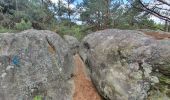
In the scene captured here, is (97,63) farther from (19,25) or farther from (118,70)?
(19,25)

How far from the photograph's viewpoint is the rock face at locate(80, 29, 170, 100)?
439cm

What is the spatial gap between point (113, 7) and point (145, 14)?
1356 millimetres

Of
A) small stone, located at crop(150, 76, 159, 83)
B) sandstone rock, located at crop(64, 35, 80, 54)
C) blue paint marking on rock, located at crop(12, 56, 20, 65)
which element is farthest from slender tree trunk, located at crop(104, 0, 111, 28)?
small stone, located at crop(150, 76, 159, 83)

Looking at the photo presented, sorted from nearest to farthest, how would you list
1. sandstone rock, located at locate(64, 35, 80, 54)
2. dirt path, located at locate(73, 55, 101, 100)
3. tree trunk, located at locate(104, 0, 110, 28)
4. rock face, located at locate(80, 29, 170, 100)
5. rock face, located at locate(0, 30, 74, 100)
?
rock face, located at locate(80, 29, 170, 100)
rock face, located at locate(0, 30, 74, 100)
dirt path, located at locate(73, 55, 101, 100)
sandstone rock, located at locate(64, 35, 80, 54)
tree trunk, located at locate(104, 0, 110, 28)

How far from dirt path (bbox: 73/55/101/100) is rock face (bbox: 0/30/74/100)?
11 cm

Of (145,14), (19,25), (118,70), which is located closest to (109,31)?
(118,70)

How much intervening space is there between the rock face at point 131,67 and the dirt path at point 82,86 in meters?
0.16

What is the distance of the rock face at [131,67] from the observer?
4.39m

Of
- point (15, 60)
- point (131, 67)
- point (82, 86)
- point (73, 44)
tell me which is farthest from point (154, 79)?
point (15, 60)

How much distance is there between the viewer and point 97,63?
5.02 meters

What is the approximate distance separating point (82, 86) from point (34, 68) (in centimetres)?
87

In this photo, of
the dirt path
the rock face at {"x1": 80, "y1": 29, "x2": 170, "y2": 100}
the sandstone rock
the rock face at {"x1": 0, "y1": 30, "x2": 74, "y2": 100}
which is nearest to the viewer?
the rock face at {"x1": 80, "y1": 29, "x2": 170, "y2": 100}

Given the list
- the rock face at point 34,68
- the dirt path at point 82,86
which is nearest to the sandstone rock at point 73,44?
the dirt path at point 82,86

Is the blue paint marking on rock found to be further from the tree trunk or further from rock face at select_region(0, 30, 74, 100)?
the tree trunk
